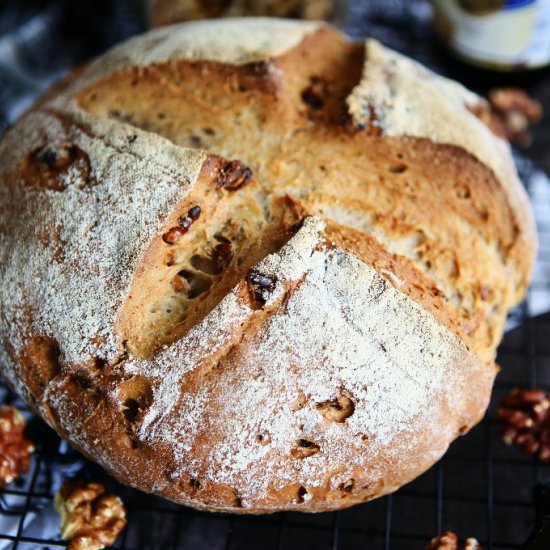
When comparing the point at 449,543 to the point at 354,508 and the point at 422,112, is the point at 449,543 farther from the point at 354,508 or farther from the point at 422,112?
the point at 422,112

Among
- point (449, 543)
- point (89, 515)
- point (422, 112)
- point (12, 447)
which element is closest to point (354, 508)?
point (449, 543)

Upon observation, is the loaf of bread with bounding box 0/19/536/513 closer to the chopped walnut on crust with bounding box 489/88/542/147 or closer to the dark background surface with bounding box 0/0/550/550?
the dark background surface with bounding box 0/0/550/550

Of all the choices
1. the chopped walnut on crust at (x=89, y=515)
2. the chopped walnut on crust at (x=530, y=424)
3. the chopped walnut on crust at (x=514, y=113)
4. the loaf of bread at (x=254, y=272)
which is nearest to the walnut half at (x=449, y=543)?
the loaf of bread at (x=254, y=272)

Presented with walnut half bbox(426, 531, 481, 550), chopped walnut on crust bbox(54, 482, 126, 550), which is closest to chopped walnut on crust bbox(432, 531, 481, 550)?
walnut half bbox(426, 531, 481, 550)

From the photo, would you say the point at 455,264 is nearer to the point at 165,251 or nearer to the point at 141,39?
the point at 165,251

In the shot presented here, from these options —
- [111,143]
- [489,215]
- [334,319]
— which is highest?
[111,143]

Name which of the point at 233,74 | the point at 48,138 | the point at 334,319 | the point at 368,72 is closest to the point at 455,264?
the point at 334,319
